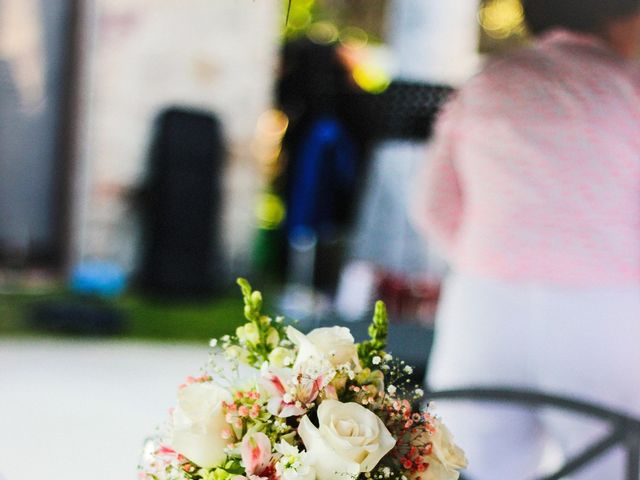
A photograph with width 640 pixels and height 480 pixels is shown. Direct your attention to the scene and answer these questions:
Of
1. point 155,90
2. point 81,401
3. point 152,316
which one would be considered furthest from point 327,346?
point 155,90

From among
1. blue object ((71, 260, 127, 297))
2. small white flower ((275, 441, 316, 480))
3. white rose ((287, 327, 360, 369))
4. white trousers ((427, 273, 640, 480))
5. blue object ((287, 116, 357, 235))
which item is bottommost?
blue object ((71, 260, 127, 297))

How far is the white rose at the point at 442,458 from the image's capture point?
104 centimetres

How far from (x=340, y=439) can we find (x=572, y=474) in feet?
2.73

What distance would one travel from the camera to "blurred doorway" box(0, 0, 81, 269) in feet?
19.7

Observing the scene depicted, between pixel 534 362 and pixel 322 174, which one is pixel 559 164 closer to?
pixel 534 362

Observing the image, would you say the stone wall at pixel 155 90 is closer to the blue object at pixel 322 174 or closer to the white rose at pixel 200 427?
the blue object at pixel 322 174

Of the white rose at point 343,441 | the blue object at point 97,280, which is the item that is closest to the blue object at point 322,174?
the blue object at point 97,280

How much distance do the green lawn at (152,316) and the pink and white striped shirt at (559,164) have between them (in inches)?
143

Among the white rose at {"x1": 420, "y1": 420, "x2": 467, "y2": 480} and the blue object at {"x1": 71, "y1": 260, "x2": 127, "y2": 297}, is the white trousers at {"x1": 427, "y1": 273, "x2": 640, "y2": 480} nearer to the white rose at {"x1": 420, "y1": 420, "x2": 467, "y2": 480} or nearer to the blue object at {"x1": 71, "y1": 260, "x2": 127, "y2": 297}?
the white rose at {"x1": 420, "y1": 420, "x2": 467, "y2": 480}

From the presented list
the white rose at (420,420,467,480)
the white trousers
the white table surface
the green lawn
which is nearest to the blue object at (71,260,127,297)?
the green lawn

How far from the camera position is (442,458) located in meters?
1.04

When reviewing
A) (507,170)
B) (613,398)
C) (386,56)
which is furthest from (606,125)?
(386,56)

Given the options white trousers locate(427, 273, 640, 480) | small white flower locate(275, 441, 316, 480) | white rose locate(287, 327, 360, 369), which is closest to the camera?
small white flower locate(275, 441, 316, 480)

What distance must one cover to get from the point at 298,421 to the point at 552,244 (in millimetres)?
977
